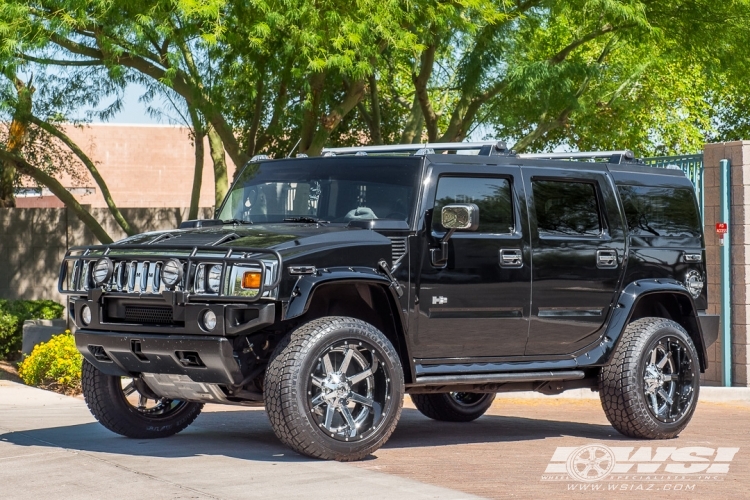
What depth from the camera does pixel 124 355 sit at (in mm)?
7906

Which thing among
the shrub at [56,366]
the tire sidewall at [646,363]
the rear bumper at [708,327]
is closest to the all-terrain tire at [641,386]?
the tire sidewall at [646,363]

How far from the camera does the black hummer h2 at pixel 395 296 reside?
297 inches

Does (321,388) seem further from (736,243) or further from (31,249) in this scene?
(31,249)

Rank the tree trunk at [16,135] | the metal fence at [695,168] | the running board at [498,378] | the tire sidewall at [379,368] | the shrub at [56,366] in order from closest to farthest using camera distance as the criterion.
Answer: the tire sidewall at [379,368], the running board at [498,378], the shrub at [56,366], the metal fence at [695,168], the tree trunk at [16,135]

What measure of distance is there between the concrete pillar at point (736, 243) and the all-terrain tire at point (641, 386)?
10.8 ft

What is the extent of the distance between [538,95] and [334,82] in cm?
292

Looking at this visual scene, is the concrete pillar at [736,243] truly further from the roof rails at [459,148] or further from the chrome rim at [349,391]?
the chrome rim at [349,391]

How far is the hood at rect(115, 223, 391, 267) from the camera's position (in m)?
7.59

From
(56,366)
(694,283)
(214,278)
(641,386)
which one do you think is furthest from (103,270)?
(56,366)

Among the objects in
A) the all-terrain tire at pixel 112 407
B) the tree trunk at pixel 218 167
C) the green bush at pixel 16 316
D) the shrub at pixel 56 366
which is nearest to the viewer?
the all-terrain tire at pixel 112 407

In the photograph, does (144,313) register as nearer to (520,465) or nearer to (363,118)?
(520,465)

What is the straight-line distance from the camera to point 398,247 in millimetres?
8148

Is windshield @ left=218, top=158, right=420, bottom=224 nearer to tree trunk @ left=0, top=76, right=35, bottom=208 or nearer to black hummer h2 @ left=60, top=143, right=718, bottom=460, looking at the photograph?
black hummer h2 @ left=60, top=143, right=718, bottom=460

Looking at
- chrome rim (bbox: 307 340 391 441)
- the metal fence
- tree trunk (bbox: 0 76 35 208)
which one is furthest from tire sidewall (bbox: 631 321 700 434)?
tree trunk (bbox: 0 76 35 208)
